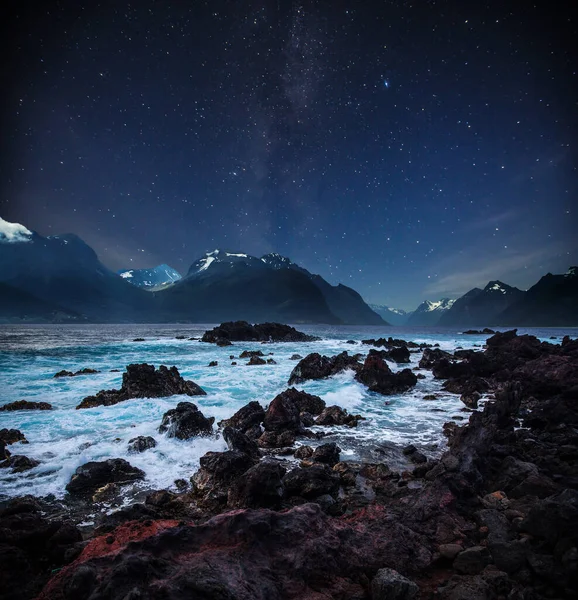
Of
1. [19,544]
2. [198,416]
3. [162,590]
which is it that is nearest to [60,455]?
[198,416]

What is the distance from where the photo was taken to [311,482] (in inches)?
256

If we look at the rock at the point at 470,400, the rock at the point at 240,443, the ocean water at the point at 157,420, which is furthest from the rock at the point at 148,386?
the rock at the point at 470,400

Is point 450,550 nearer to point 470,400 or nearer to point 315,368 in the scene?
point 470,400

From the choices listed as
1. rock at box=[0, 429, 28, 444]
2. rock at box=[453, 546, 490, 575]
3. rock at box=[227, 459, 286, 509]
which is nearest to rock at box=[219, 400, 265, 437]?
rock at box=[227, 459, 286, 509]

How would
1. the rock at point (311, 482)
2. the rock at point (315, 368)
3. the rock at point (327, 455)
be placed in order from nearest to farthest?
the rock at point (311, 482) → the rock at point (327, 455) → the rock at point (315, 368)

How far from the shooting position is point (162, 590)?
9.51 feet

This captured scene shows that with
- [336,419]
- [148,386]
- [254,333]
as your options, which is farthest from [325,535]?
[254,333]

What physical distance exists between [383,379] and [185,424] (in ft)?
43.8

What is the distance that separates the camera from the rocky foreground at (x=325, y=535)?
10.9 feet

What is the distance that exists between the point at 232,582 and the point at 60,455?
29.3 feet

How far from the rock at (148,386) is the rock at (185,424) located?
6.43 m

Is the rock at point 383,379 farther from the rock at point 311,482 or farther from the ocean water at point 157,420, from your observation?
the rock at point 311,482

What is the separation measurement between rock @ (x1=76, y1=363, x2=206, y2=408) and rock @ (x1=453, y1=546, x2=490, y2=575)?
1578cm

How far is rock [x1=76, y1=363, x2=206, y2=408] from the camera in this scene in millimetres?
16797
